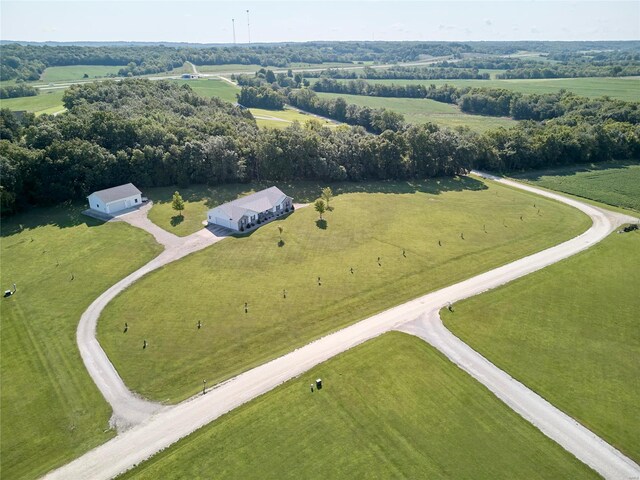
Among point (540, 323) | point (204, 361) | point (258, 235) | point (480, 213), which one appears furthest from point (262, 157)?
point (540, 323)

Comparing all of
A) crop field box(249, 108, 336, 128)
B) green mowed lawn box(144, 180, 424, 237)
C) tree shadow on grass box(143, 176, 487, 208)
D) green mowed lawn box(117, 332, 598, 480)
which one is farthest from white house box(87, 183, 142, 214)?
crop field box(249, 108, 336, 128)

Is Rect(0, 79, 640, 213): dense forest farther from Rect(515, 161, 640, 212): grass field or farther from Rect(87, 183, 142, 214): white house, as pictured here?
Rect(87, 183, 142, 214): white house

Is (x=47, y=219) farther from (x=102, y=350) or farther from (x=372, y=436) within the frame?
(x=372, y=436)

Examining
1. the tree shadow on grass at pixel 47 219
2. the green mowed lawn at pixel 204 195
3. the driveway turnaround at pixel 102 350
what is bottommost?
the tree shadow on grass at pixel 47 219

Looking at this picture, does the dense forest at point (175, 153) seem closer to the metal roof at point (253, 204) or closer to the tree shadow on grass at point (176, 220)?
the metal roof at point (253, 204)

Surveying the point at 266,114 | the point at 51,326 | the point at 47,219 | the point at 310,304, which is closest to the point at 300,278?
the point at 310,304

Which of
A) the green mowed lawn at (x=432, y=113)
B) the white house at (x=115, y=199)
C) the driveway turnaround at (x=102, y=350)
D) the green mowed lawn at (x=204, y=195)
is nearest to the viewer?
the driveway turnaround at (x=102, y=350)

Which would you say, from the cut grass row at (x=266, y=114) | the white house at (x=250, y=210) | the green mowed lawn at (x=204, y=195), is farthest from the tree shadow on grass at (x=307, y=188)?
the cut grass row at (x=266, y=114)
